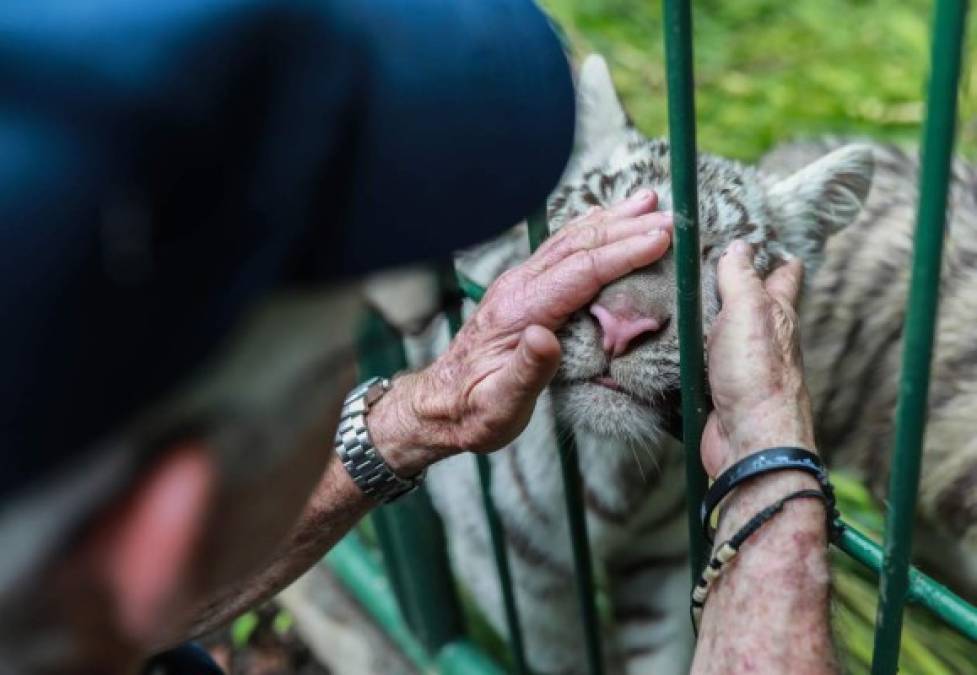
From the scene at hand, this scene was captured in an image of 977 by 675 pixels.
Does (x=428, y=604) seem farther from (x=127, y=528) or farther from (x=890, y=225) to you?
(x=127, y=528)

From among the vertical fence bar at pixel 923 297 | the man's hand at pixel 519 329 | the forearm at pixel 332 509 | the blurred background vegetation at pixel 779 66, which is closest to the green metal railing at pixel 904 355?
the vertical fence bar at pixel 923 297

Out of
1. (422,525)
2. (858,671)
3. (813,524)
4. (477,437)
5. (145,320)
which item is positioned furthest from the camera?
(422,525)

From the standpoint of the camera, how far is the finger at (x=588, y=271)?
1324 millimetres

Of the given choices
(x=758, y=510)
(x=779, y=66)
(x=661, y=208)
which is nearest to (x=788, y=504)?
(x=758, y=510)

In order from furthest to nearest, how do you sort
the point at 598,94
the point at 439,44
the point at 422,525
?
the point at 422,525
the point at 598,94
the point at 439,44

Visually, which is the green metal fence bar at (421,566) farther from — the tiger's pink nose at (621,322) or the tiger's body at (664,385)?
the tiger's pink nose at (621,322)

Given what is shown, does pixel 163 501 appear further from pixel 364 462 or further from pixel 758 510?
pixel 364 462

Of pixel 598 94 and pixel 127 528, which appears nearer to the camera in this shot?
pixel 127 528

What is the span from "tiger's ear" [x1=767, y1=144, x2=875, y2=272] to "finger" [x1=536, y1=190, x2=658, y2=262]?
592 mm

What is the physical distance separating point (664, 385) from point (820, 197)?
0.62 m

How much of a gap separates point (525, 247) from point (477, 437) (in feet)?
2.82

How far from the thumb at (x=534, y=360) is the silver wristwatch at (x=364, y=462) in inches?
12.2

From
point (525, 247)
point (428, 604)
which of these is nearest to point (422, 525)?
point (428, 604)

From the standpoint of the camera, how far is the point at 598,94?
2080mm
